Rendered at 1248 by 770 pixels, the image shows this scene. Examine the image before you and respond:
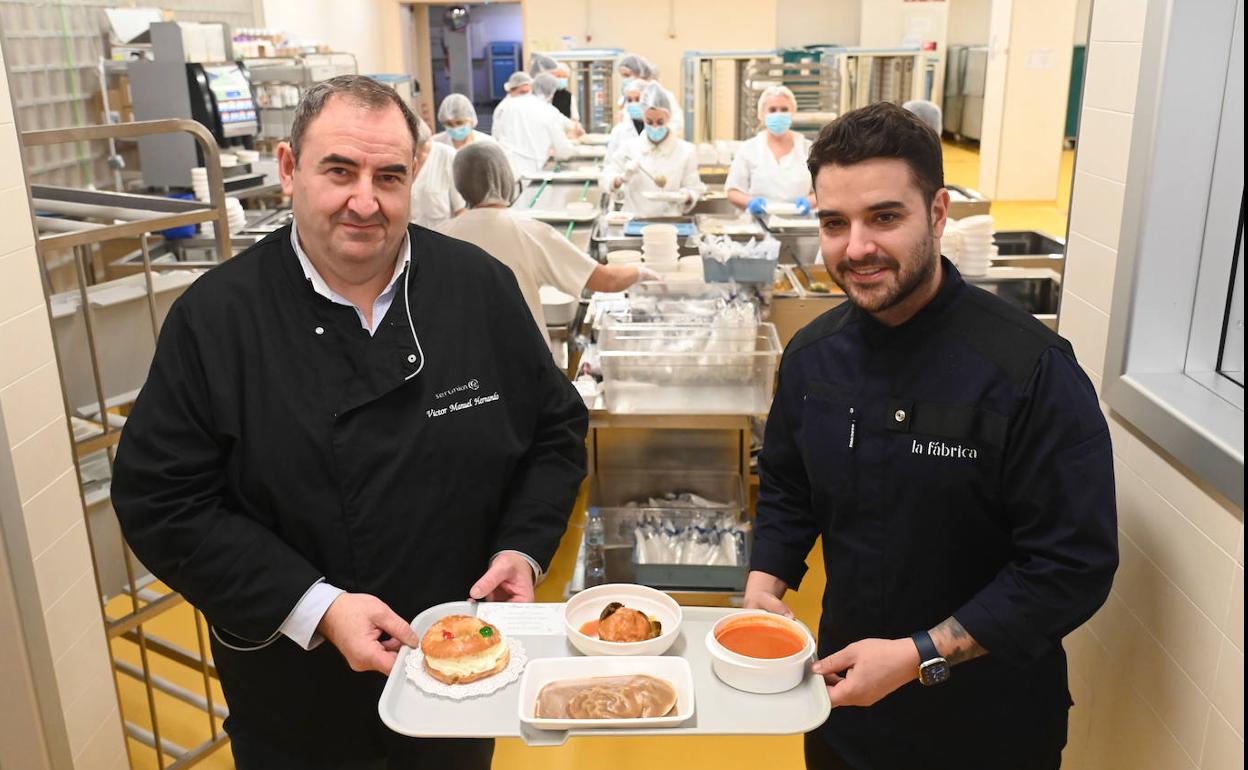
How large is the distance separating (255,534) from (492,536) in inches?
15.9

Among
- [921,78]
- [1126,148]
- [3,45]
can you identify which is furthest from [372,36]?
[1126,148]

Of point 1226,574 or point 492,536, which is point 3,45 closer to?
point 492,536

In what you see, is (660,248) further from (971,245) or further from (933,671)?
(933,671)

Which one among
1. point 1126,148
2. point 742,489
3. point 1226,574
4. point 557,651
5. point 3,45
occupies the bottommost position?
point 742,489

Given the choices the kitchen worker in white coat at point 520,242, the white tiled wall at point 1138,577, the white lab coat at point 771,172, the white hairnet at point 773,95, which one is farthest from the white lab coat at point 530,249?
the white hairnet at point 773,95

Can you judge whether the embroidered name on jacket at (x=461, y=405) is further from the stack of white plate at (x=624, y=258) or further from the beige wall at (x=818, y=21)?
the beige wall at (x=818, y=21)

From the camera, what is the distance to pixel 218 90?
6.04 meters

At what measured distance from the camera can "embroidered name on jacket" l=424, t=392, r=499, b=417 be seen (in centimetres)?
157

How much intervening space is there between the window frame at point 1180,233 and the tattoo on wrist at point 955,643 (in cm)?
43

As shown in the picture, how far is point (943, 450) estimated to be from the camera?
1426 mm

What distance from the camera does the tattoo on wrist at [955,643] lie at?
1.40 metres

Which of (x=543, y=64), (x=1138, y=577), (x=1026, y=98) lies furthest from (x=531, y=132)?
(x=1138, y=577)

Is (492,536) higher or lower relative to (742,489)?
higher

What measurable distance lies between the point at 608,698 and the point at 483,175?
2.59 meters
